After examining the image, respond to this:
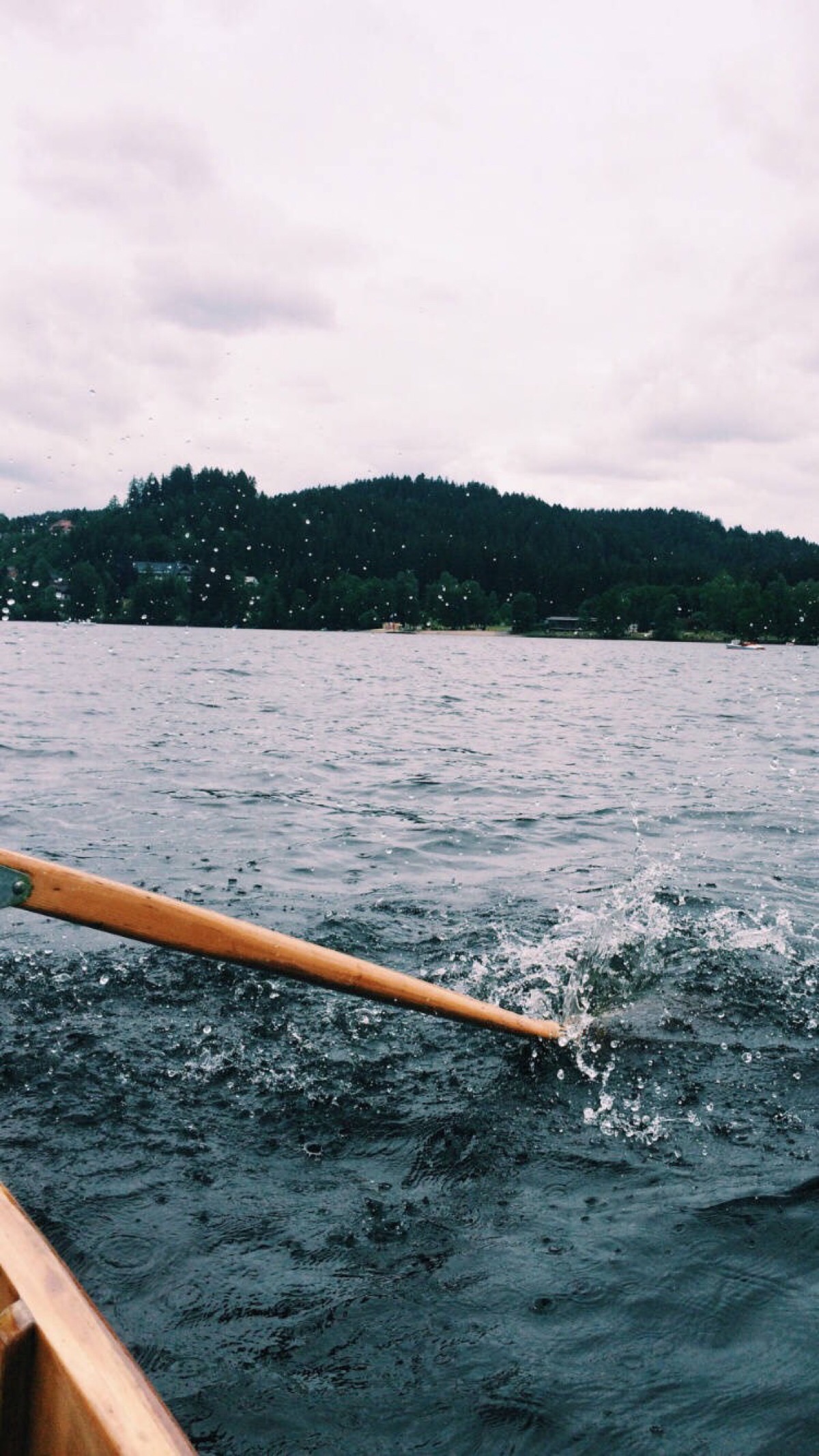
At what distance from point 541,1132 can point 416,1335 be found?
1413 mm

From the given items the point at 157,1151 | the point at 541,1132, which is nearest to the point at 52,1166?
the point at 157,1151

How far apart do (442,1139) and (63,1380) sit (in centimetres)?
287

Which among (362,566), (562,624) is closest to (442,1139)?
(562,624)

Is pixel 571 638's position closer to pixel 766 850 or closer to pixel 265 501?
pixel 265 501

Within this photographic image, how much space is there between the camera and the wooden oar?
3.20 meters

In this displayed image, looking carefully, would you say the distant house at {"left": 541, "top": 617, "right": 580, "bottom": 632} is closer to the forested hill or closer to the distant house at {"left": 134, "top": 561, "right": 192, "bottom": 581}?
the forested hill

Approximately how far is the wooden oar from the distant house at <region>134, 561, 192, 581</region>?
121194mm

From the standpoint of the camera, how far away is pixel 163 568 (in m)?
130

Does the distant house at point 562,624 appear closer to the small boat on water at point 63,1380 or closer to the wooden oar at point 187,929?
the wooden oar at point 187,929

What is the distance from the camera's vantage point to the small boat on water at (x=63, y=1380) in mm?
1507

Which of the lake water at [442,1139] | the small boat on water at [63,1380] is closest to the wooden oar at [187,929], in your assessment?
the lake water at [442,1139]

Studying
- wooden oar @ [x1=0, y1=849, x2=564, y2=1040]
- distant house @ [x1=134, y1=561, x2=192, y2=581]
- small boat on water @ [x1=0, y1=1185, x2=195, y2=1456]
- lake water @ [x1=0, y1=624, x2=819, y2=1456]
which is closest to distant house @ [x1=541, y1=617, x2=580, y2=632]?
distant house @ [x1=134, y1=561, x2=192, y2=581]

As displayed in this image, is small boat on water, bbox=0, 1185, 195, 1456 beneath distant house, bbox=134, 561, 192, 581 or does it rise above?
beneath

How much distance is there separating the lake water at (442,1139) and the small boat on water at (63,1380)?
4.31 feet
